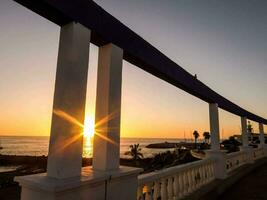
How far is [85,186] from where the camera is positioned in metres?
2.21

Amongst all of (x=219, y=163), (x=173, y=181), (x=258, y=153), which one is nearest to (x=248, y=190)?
(x=219, y=163)

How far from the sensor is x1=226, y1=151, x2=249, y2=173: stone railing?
8.55 metres

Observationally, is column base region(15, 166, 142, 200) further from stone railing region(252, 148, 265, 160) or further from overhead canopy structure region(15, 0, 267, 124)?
stone railing region(252, 148, 265, 160)

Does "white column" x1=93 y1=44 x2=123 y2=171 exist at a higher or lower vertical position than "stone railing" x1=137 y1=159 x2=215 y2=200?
higher

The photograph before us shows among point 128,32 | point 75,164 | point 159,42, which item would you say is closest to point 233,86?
point 159,42

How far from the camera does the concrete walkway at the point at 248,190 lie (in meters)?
5.59

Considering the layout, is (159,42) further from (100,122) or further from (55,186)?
(55,186)

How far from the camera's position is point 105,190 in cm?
247

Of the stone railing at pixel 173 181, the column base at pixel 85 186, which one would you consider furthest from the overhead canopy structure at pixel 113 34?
the stone railing at pixel 173 181

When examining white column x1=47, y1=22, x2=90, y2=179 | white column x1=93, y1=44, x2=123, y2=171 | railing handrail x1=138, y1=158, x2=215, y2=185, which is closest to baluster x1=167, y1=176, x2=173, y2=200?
railing handrail x1=138, y1=158, x2=215, y2=185

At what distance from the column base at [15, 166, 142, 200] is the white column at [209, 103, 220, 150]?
4690 millimetres

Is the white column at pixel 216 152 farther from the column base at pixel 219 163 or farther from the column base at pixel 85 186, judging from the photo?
the column base at pixel 85 186

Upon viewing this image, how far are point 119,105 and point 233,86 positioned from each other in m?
7.86

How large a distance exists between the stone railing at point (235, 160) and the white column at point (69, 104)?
7439mm
